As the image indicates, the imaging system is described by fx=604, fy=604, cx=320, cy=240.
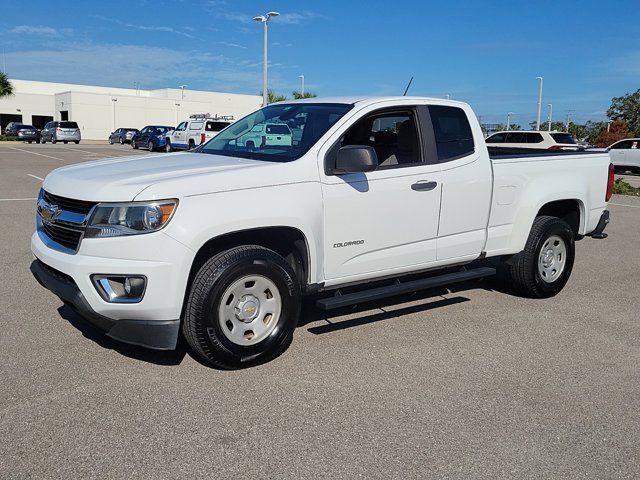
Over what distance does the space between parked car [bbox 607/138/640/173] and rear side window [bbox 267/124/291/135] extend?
23629 mm

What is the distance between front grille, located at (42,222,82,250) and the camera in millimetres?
3928

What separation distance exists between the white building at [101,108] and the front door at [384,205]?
6610 cm

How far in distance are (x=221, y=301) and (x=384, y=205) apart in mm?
1517

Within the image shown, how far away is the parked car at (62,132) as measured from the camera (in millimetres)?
44625

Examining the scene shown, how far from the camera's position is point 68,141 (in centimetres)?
4519

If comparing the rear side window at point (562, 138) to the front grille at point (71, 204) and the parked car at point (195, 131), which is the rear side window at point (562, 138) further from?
the front grille at point (71, 204)

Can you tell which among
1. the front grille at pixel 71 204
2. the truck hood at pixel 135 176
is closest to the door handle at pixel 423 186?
the truck hood at pixel 135 176

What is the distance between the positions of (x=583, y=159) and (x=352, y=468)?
4552 mm

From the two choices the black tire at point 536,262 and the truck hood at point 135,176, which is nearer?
the truck hood at point 135,176

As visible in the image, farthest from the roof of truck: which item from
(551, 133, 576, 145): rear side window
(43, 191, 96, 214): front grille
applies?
(551, 133, 576, 145): rear side window

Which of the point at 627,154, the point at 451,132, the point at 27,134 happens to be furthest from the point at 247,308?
the point at 27,134

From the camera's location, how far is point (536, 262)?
233 inches

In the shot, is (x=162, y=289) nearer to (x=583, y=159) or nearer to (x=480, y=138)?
(x=480, y=138)

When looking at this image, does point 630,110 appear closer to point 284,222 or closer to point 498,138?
point 498,138
